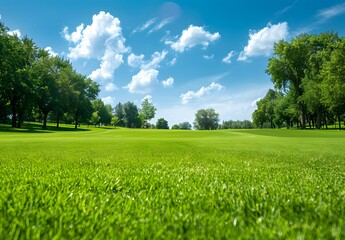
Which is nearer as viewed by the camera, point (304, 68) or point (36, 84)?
point (36, 84)

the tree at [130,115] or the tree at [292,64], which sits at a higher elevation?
the tree at [292,64]

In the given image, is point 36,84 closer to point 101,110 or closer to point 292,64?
point 292,64

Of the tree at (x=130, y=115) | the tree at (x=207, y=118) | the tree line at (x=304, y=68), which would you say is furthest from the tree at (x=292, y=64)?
the tree at (x=207, y=118)

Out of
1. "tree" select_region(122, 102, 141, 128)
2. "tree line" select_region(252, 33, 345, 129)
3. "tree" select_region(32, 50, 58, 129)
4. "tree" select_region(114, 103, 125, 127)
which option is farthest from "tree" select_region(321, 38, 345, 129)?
"tree" select_region(114, 103, 125, 127)

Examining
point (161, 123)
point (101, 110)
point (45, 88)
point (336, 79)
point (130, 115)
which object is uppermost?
point (45, 88)

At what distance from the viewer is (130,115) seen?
159875 millimetres

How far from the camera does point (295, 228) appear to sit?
195 centimetres

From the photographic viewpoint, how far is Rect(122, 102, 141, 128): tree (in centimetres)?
15988

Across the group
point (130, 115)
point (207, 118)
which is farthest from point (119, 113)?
point (207, 118)

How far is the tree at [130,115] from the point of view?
525ft

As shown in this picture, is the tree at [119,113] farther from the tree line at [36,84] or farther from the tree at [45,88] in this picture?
the tree at [45,88]

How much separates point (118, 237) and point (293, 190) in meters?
2.55

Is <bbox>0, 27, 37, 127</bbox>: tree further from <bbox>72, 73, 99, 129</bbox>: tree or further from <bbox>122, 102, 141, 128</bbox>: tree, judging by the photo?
<bbox>122, 102, 141, 128</bbox>: tree

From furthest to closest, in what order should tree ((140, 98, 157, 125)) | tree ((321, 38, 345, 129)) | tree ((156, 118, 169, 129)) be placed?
tree ((156, 118, 169, 129)), tree ((140, 98, 157, 125)), tree ((321, 38, 345, 129))
